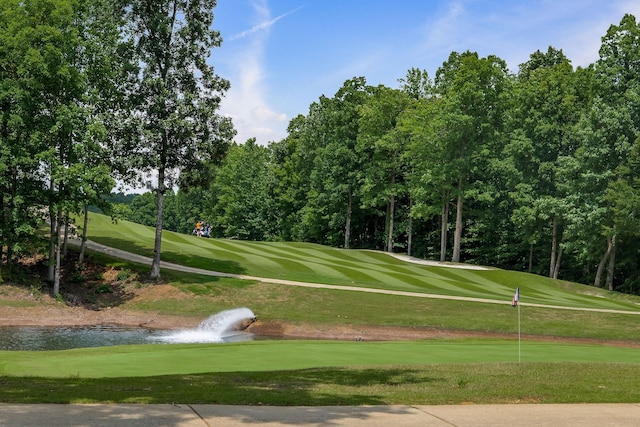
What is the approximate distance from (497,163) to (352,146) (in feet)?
70.6

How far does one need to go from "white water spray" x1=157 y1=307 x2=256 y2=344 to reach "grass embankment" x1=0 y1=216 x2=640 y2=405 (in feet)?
3.45

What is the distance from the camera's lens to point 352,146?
229 ft

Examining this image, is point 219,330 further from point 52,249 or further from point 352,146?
point 352,146

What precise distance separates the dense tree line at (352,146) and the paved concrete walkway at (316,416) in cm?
2469

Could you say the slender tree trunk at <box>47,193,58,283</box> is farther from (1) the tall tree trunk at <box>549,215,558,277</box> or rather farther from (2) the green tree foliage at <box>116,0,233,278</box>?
(1) the tall tree trunk at <box>549,215,558,277</box>

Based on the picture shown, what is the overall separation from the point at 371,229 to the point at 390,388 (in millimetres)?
70049

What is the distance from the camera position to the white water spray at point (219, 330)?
84.7 ft

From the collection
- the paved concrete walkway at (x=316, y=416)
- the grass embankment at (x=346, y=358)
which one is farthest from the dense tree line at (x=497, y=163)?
the paved concrete walkway at (x=316, y=416)

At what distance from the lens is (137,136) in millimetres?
33594

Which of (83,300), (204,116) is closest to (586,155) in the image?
(204,116)

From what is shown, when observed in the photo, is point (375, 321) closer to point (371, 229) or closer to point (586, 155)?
point (586, 155)

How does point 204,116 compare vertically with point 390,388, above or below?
above

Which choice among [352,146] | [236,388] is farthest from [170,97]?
[352,146]

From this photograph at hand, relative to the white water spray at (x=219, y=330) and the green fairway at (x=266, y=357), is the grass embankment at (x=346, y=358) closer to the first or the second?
the green fairway at (x=266, y=357)
